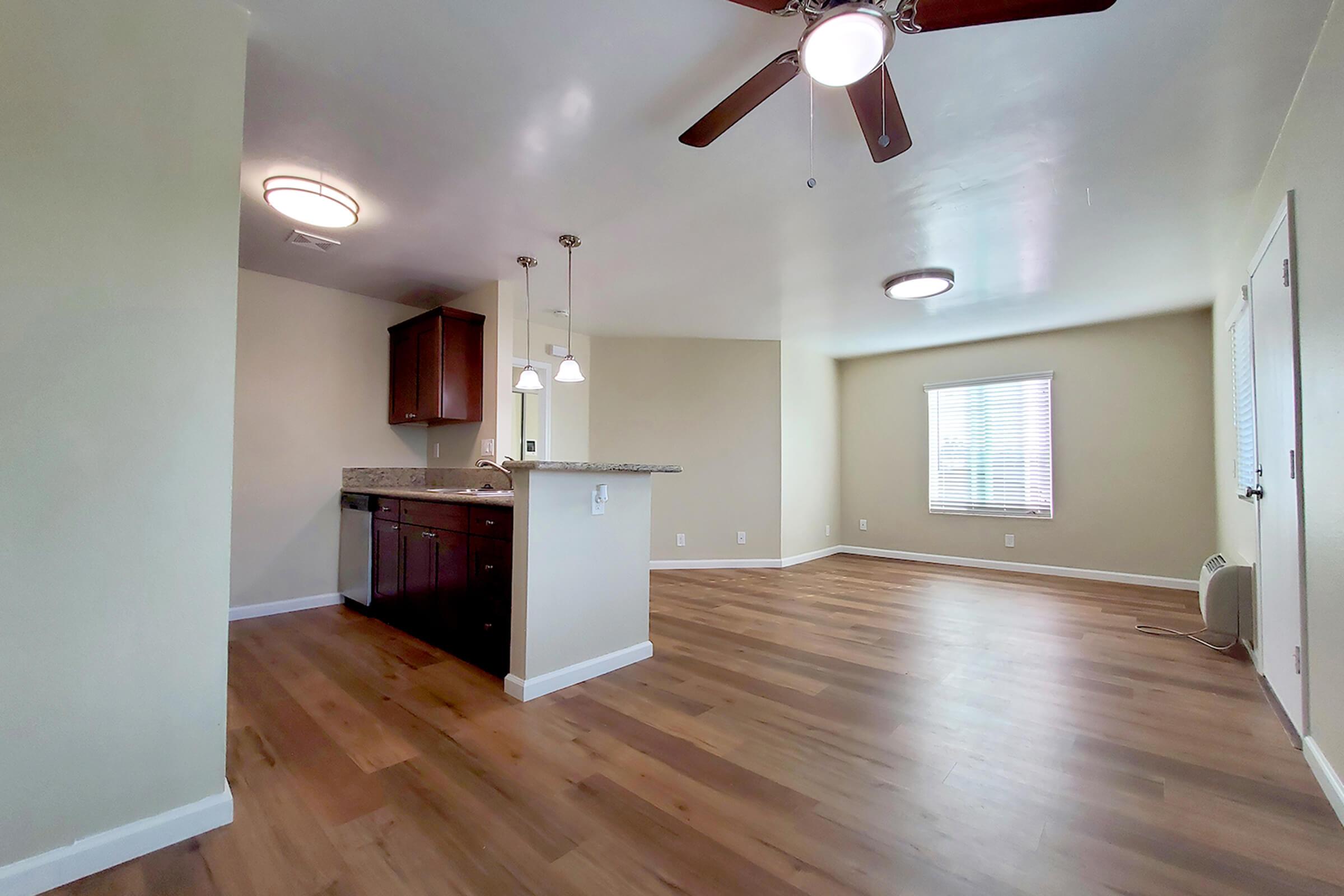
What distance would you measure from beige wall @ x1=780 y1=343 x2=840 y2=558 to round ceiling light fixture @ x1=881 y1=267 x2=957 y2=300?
6.41 feet

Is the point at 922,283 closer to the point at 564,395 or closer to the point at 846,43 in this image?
the point at 846,43

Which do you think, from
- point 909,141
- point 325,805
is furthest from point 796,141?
point 325,805

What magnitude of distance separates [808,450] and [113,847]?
588 centimetres

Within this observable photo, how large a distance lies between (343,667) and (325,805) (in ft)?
4.36

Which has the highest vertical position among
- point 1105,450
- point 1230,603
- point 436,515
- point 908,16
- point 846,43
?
point 908,16

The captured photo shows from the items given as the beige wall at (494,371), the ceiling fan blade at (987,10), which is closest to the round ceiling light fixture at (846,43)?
the ceiling fan blade at (987,10)

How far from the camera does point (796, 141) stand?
7.64 feet

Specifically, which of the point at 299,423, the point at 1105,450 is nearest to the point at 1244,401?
the point at 1105,450

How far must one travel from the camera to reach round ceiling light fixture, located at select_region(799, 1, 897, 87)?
129 cm

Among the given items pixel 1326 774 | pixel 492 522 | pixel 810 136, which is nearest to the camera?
pixel 1326 774

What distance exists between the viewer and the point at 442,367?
3.97 meters

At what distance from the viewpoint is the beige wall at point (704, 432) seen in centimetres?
587

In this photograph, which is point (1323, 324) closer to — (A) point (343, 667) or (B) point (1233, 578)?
(B) point (1233, 578)

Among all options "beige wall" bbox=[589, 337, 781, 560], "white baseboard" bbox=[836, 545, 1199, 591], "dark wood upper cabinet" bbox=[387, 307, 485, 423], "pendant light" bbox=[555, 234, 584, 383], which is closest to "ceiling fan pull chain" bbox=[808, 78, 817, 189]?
"pendant light" bbox=[555, 234, 584, 383]
